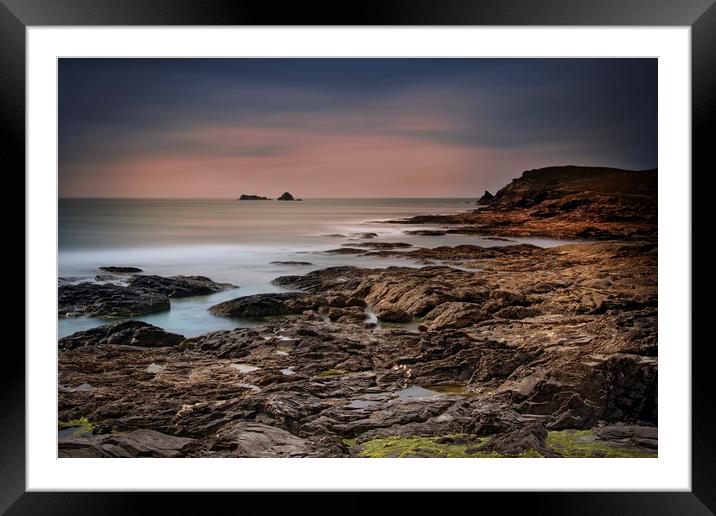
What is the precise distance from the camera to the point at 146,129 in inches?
164

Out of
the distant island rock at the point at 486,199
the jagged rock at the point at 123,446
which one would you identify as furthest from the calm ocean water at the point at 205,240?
the jagged rock at the point at 123,446

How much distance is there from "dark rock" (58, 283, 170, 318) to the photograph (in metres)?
0.02

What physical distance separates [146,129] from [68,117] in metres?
0.53

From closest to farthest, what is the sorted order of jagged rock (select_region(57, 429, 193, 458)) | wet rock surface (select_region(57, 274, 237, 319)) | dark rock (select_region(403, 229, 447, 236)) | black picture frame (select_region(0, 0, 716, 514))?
black picture frame (select_region(0, 0, 716, 514)) < jagged rock (select_region(57, 429, 193, 458)) < wet rock surface (select_region(57, 274, 237, 319)) < dark rock (select_region(403, 229, 447, 236))

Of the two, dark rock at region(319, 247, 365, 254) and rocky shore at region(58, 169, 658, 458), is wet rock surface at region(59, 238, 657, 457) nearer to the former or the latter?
rocky shore at region(58, 169, 658, 458)

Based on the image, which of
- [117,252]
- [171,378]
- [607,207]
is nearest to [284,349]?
[171,378]

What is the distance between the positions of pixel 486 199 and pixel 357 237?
99cm

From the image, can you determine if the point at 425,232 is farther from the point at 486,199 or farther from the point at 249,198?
the point at 249,198

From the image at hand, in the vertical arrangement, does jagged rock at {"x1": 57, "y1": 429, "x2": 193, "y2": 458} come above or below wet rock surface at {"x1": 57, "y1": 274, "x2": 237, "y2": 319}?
below

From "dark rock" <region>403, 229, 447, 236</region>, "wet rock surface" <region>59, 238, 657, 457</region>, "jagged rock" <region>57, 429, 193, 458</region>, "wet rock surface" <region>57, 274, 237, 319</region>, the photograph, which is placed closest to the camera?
"jagged rock" <region>57, 429, 193, 458</region>

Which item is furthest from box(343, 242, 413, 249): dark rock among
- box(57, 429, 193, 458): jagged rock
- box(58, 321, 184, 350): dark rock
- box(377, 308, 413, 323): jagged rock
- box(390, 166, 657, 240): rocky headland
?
box(57, 429, 193, 458): jagged rock

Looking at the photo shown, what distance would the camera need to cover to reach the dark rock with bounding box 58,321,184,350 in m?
4.11

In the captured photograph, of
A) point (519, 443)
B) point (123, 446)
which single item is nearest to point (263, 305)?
point (123, 446)

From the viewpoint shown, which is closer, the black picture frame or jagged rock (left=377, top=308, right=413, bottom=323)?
the black picture frame
